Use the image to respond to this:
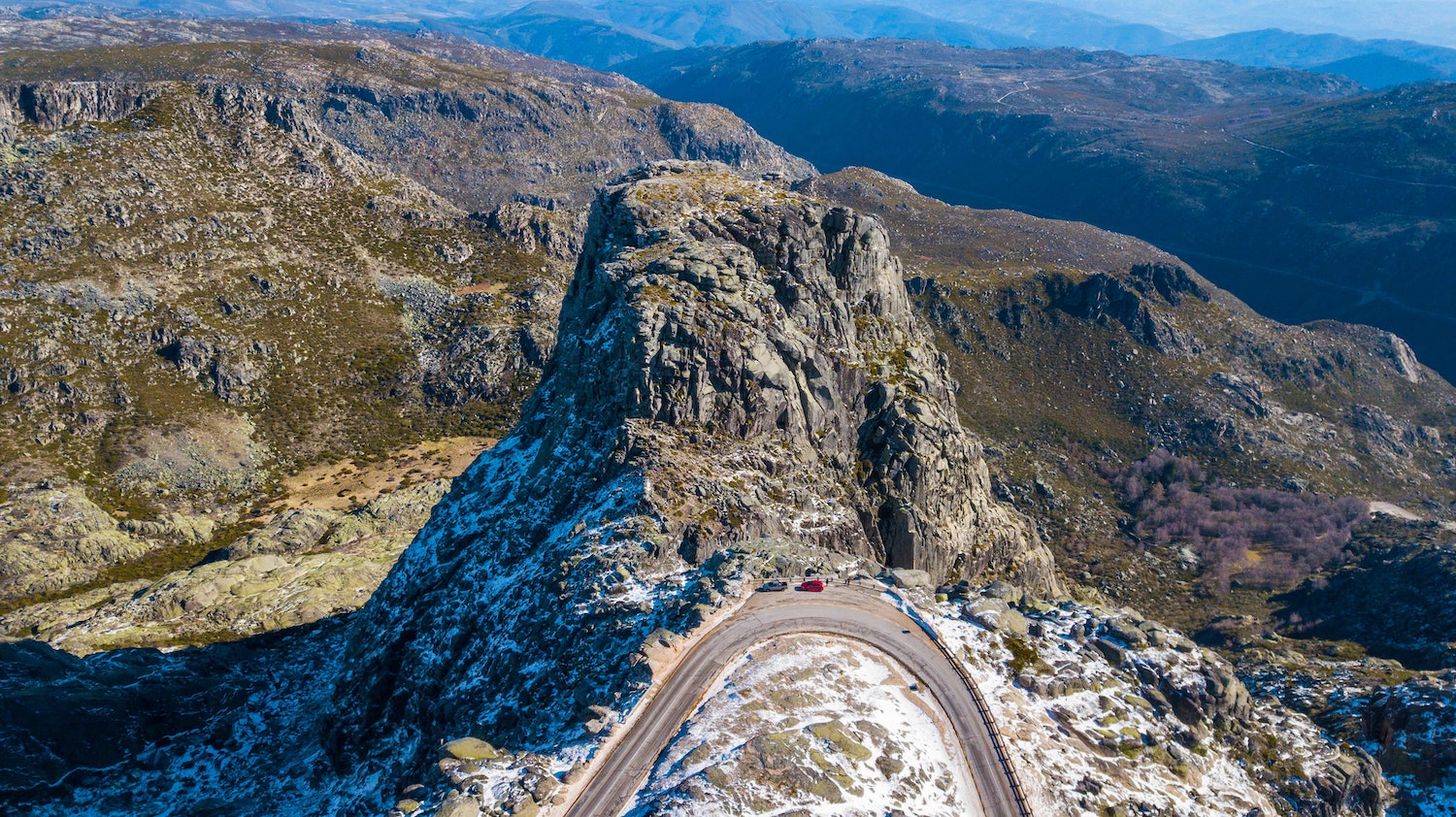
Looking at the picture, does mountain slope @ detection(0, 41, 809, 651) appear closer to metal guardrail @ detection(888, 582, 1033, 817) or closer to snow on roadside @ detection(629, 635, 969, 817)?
snow on roadside @ detection(629, 635, 969, 817)

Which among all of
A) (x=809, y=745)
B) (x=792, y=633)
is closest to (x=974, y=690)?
(x=792, y=633)

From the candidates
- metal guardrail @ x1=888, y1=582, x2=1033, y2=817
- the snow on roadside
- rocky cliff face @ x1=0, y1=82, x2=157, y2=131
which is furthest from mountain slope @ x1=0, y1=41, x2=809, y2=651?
metal guardrail @ x1=888, y1=582, x2=1033, y2=817

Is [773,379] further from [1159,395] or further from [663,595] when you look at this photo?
[1159,395]

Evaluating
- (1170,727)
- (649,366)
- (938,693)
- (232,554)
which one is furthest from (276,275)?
(1170,727)

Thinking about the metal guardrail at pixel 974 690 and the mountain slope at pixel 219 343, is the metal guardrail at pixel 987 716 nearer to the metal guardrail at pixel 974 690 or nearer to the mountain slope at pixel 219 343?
the metal guardrail at pixel 974 690

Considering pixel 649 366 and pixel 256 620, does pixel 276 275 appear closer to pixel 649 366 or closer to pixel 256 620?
pixel 256 620

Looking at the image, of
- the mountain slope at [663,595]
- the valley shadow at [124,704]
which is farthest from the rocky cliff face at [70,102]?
the mountain slope at [663,595]
